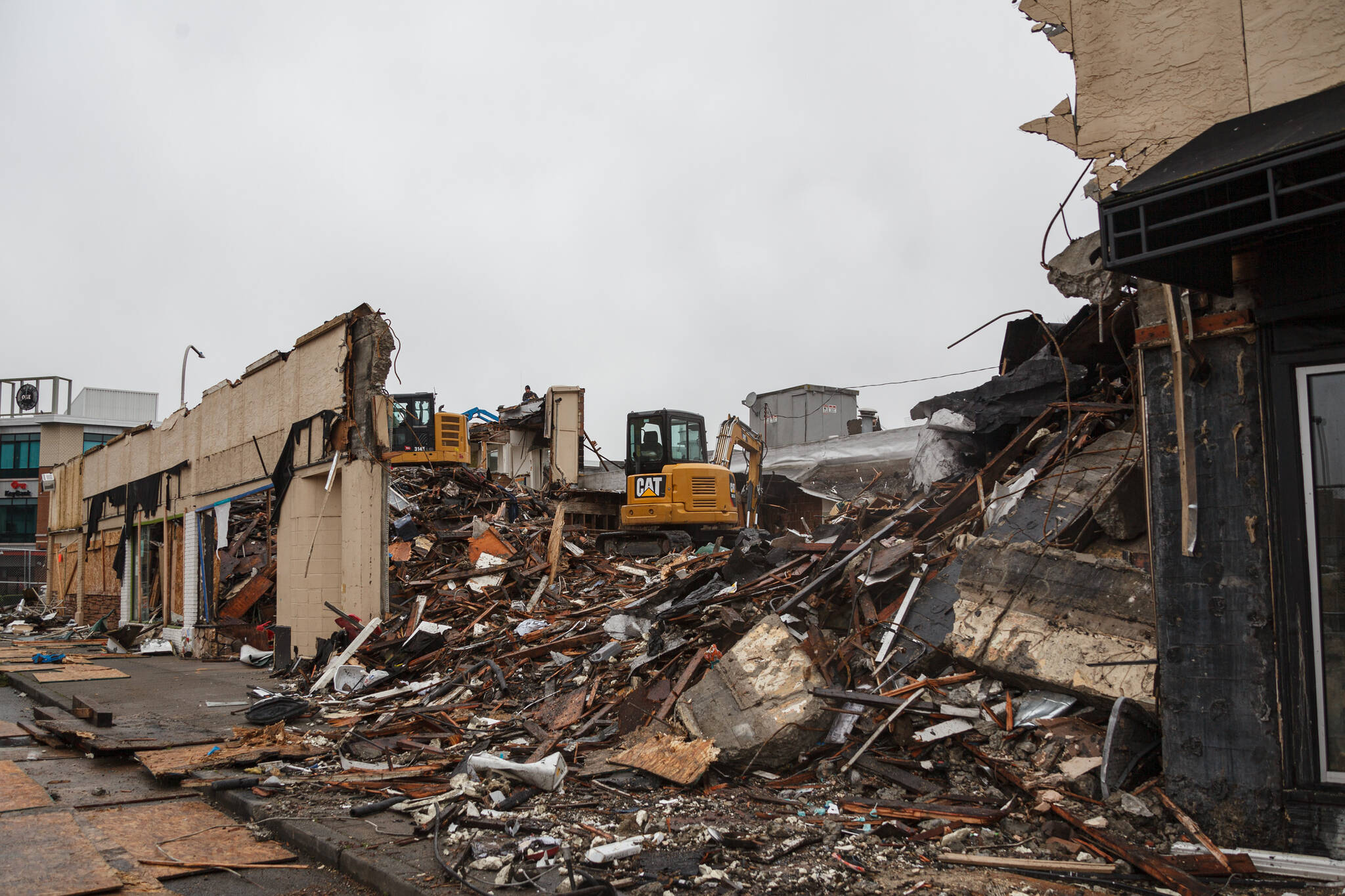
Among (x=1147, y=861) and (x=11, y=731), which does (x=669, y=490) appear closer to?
(x=11, y=731)

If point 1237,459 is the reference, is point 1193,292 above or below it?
above

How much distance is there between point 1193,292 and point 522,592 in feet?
40.7

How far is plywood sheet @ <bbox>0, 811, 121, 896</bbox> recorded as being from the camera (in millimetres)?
4883

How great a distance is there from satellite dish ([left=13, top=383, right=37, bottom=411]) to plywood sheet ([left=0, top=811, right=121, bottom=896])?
59.3 meters

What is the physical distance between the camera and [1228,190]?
183 inches

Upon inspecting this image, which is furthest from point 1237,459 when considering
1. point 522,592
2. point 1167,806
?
point 522,592

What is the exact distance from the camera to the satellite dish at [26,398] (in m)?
54.0

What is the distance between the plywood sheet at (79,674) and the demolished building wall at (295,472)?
237cm

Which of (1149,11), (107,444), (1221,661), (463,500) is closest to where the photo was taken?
(1221,661)

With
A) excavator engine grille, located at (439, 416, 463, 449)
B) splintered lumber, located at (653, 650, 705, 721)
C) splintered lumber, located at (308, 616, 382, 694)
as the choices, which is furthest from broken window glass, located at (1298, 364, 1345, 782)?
excavator engine grille, located at (439, 416, 463, 449)

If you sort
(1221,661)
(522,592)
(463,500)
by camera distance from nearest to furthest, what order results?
(1221,661) → (522,592) → (463,500)

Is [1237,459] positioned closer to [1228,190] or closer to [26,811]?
[1228,190]

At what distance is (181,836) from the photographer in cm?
609

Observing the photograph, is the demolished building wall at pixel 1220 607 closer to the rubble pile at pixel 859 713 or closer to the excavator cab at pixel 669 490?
the rubble pile at pixel 859 713
